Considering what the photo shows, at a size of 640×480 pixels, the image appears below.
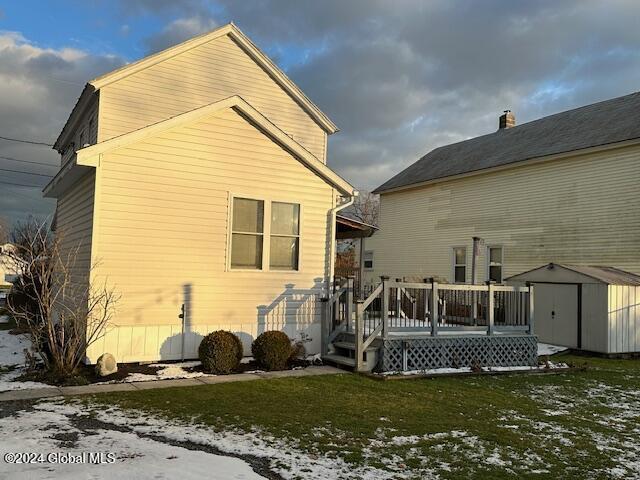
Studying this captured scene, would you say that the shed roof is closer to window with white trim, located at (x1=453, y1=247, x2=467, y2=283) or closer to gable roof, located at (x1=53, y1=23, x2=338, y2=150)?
window with white trim, located at (x1=453, y1=247, x2=467, y2=283)

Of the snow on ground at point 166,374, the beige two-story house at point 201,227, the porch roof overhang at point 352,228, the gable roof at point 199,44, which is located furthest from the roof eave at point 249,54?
the snow on ground at point 166,374


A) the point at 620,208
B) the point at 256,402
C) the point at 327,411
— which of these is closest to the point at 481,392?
the point at 327,411

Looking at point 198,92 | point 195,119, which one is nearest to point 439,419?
point 195,119

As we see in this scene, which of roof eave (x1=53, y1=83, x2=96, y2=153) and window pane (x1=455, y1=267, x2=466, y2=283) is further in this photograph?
window pane (x1=455, y1=267, x2=466, y2=283)

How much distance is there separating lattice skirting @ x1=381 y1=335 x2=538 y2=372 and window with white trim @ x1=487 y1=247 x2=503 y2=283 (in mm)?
8505

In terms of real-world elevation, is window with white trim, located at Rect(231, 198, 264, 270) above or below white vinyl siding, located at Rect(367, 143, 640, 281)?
below

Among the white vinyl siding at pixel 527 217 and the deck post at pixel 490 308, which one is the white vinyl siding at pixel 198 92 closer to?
the white vinyl siding at pixel 527 217

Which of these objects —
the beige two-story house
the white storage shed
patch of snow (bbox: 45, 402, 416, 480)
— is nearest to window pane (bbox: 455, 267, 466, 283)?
the white storage shed

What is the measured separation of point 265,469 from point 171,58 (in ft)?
43.3

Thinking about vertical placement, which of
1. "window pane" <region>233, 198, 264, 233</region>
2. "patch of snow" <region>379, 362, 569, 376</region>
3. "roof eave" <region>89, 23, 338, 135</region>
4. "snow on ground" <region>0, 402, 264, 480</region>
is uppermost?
"roof eave" <region>89, 23, 338, 135</region>

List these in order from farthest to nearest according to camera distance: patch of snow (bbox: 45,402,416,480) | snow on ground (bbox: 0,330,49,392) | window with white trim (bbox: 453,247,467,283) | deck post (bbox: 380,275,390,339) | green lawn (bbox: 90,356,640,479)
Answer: window with white trim (bbox: 453,247,467,283) < deck post (bbox: 380,275,390,339) < snow on ground (bbox: 0,330,49,392) < green lawn (bbox: 90,356,640,479) < patch of snow (bbox: 45,402,416,480)

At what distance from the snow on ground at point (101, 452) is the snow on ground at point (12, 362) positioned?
1873 millimetres

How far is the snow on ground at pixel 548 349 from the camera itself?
13.7 meters

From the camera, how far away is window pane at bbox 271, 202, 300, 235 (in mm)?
10570
